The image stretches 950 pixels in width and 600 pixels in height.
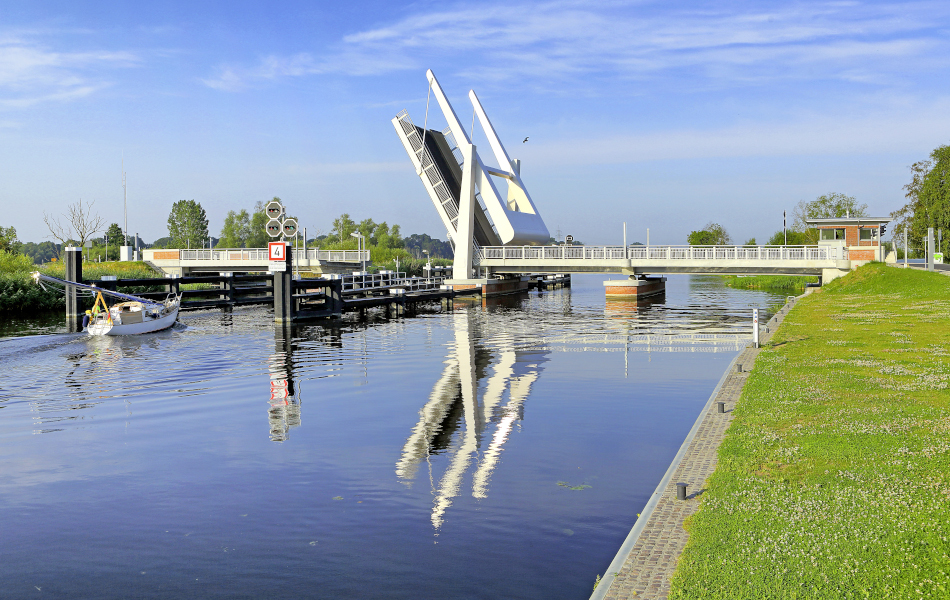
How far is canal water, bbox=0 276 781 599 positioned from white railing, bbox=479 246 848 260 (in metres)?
33.2

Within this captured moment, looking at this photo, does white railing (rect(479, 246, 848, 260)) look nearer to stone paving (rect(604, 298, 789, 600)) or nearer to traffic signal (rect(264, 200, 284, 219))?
traffic signal (rect(264, 200, 284, 219))

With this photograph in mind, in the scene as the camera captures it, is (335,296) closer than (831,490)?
No

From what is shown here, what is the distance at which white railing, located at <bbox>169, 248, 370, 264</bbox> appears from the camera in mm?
64250

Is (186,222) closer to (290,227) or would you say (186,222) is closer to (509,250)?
(509,250)

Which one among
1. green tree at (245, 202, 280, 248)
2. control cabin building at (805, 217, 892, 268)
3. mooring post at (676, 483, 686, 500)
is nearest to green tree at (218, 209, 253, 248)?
green tree at (245, 202, 280, 248)

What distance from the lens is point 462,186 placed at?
5409 centimetres

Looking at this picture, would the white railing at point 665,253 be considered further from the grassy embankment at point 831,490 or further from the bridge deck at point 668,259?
the grassy embankment at point 831,490

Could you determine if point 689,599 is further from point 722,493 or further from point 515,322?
point 515,322

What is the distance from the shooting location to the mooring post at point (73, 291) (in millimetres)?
32697

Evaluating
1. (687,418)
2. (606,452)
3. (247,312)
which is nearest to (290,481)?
(606,452)

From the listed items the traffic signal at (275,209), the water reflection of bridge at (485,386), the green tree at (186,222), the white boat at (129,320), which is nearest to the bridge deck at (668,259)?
the water reflection of bridge at (485,386)

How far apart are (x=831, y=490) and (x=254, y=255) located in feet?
204

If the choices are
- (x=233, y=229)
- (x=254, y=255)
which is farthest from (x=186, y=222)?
(x=254, y=255)

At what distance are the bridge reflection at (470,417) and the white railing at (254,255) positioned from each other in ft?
136
